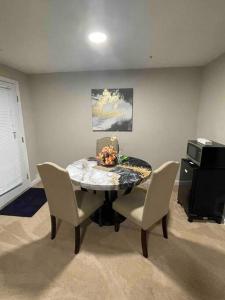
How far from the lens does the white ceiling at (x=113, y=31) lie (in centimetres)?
123

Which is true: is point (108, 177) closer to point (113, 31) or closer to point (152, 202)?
point (152, 202)

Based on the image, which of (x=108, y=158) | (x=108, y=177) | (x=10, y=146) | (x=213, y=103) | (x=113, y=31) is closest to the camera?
(x=113, y=31)

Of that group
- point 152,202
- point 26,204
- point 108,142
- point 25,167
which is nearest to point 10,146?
point 25,167

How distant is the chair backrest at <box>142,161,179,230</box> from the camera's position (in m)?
1.50

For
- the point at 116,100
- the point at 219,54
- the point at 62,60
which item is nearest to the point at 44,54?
the point at 62,60

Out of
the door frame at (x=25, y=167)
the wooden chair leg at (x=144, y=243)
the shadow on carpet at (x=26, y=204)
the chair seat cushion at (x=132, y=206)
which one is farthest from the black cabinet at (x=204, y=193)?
the door frame at (x=25, y=167)

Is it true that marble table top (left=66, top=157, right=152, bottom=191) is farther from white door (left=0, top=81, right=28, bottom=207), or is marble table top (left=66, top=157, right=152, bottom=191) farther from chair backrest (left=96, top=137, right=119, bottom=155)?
white door (left=0, top=81, right=28, bottom=207)

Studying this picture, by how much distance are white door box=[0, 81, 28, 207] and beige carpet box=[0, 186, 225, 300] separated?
31.3 inches

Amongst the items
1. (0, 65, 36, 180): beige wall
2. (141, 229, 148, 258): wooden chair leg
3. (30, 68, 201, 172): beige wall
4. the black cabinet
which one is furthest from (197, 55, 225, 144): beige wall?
(0, 65, 36, 180): beige wall

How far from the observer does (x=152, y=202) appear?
1.60 metres

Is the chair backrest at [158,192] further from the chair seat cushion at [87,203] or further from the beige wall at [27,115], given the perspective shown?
the beige wall at [27,115]

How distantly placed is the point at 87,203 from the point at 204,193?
1496 mm

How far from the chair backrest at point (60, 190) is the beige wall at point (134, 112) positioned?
1766 mm

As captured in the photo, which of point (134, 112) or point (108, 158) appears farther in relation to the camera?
point (134, 112)
